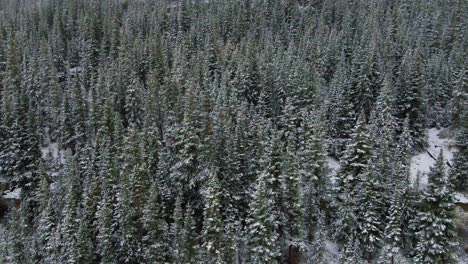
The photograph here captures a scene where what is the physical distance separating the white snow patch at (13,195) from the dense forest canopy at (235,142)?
1.23 meters

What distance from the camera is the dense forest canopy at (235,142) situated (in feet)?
129

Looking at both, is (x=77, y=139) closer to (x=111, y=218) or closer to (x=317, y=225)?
(x=111, y=218)

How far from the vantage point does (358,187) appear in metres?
41.7

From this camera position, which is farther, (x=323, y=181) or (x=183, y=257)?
(x=323, y=181)

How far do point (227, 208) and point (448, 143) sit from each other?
3511 centimetres

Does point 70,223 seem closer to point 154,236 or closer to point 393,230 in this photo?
point 154,236

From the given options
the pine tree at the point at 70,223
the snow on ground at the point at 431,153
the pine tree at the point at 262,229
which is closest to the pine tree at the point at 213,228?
the pine tree at the point at 262,229

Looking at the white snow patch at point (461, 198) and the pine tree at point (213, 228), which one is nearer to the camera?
the pine tree at point (213, 228)

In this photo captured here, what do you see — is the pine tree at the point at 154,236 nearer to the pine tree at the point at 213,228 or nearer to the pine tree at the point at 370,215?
the pine tree at the point at 213,228

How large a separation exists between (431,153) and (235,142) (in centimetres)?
2977

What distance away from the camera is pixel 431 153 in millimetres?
58875

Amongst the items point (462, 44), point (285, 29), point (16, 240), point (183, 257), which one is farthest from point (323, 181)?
point (285, 29)

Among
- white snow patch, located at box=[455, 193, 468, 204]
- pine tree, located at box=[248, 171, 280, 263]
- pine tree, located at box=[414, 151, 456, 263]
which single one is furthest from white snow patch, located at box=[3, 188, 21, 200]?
white snow patch, located at box=[455, 193, 468, 204]

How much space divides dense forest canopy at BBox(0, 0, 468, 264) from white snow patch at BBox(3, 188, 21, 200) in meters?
1.23
